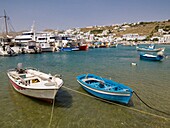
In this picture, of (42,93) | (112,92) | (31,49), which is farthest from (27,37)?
(112,92)

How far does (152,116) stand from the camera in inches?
386

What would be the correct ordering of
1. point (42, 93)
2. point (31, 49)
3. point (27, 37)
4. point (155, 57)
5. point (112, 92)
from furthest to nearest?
point (27, 37) → point (31, 49) → point (155, 57) → point (112, 92) → point (42, 93)

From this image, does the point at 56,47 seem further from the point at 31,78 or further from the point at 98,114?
the point at 98,114

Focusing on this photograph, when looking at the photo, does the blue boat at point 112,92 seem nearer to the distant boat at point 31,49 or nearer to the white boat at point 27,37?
the distant boat at point 31,49

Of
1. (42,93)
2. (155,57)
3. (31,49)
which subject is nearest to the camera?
(42,93)

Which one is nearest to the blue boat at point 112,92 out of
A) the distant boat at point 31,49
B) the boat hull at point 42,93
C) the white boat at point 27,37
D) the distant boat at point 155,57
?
the boat hull at point 42,93

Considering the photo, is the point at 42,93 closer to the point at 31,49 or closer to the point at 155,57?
the point at 155,57

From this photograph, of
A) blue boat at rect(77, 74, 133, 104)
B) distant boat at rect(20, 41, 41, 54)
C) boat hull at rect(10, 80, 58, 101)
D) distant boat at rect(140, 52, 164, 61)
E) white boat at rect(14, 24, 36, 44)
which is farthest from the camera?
white boat at rect(14, 24, 36, 44)

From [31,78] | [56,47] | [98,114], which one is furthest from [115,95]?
[56,47]

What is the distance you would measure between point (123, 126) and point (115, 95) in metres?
2.65

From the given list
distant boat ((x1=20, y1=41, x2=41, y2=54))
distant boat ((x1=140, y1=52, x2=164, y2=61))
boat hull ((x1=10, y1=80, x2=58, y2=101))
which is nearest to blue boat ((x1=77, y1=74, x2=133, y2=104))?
boat hull ((x1=10, y1=80, x2=58, y2=101))

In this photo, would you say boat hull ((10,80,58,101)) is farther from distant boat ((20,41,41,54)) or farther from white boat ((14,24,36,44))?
white boat ((14,24,36,44))

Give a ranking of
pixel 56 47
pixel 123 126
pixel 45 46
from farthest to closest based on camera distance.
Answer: pixel 56 47, pixel 45 46, pixel 123 126

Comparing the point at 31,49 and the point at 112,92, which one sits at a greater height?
the point at 112,92
